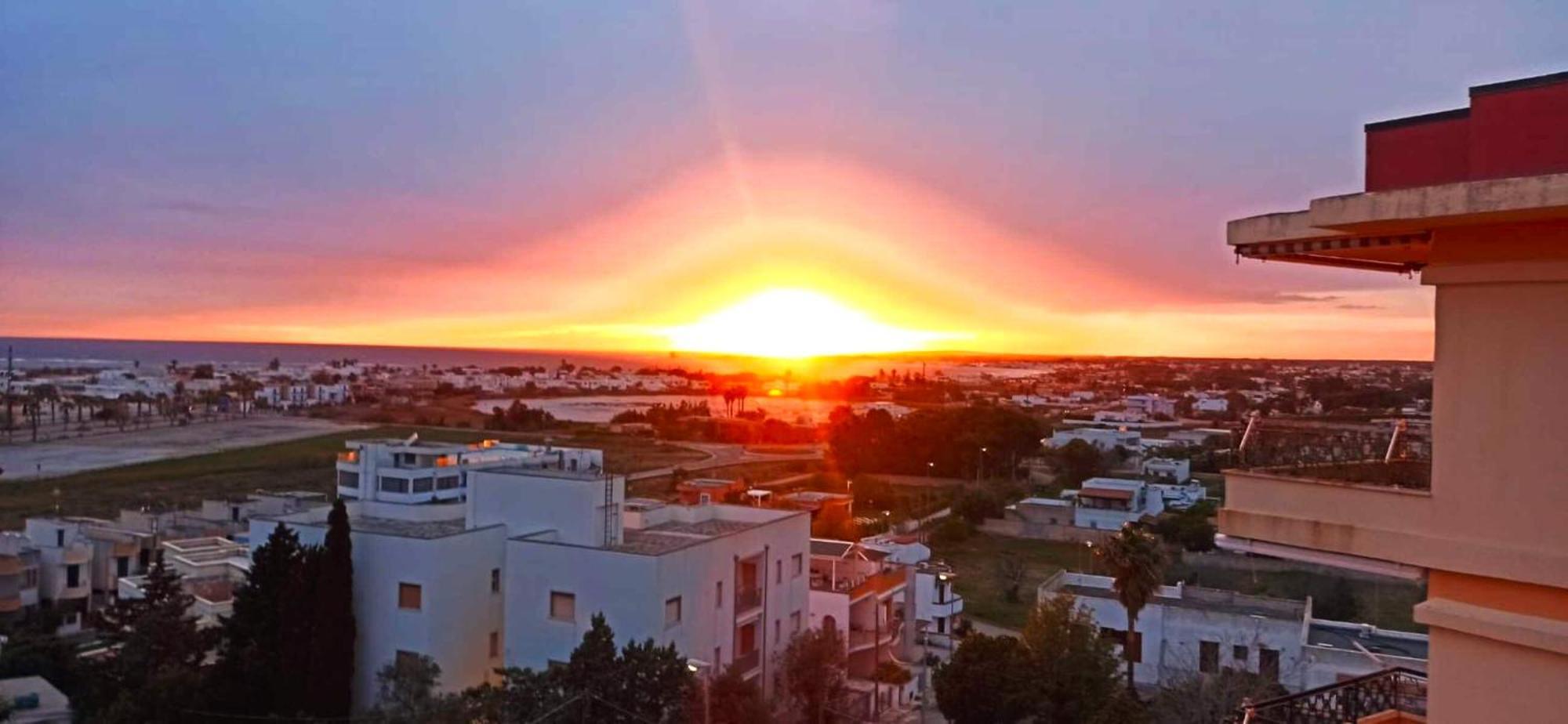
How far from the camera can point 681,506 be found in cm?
2278

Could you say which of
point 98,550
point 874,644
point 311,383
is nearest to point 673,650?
point 874,644

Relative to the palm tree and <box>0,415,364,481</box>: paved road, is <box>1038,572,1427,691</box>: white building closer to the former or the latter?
the palm tree

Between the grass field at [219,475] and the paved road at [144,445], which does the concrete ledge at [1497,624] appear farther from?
the paved road at [144,445]

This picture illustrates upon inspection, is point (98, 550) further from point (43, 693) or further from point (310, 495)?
point (310, 495)

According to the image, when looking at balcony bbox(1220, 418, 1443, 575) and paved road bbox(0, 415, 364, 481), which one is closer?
balcony bbox(1220, 418, 1443, 575)

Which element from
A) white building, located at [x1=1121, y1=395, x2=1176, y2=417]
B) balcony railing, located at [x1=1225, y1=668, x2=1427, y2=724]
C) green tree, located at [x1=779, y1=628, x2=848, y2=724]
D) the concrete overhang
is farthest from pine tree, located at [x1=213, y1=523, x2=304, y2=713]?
white building, located at [x1=1121, y1=395, x2=1176, y2=417]

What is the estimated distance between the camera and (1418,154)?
4.09 m

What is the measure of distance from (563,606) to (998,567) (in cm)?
2036

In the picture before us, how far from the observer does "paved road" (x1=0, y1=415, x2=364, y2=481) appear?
190 ft

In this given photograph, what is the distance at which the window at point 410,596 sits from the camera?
18.1 metres

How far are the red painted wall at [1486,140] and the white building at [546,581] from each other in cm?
1406

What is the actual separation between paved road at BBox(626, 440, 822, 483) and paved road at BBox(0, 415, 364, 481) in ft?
93.7

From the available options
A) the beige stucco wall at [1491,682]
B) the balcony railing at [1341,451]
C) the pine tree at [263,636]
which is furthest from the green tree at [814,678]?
the beige stucco wall at [1491,682]

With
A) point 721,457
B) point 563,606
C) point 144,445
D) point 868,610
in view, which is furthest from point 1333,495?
point 144,445
